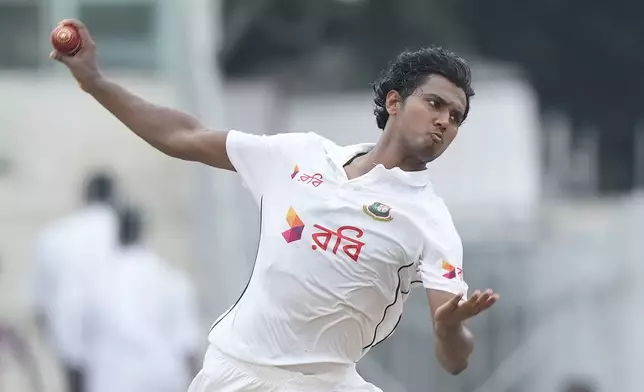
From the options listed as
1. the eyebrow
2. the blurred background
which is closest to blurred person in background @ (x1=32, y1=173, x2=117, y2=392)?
the blurred background

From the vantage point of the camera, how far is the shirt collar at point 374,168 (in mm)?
5824

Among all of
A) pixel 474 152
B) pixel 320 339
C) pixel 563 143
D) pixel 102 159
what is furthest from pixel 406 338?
pixel 563 143

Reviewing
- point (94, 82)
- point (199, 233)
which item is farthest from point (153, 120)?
point (199, 233)

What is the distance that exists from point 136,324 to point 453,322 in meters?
6.43

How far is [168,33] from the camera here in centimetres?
1703

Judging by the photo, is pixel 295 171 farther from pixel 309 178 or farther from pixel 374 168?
Answer: pixel 374 168

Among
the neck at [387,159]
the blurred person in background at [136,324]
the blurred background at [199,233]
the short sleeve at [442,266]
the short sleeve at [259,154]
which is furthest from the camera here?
the blurred background at [199,233]

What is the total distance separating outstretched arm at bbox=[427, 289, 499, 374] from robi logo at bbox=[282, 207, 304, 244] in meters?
0.50

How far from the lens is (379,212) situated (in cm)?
577

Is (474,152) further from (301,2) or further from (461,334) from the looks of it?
(461,334)

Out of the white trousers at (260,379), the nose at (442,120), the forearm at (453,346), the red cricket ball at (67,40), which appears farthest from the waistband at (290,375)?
the red cricket ball at (67,40)

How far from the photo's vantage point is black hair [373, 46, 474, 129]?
19.2 feet

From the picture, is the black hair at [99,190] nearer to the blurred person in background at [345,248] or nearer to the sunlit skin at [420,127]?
the blurred person in background at [345,248]

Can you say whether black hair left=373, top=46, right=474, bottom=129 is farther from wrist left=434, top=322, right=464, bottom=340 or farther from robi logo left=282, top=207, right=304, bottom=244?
wrist left=434, top=322, right=464, bottom=340
